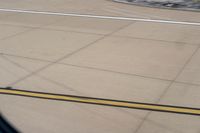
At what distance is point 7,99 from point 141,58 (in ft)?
12.0

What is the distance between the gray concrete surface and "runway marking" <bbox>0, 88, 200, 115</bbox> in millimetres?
146

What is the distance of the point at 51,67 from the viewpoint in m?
8.09

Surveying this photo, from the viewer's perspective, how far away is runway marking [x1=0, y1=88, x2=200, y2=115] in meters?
5.94

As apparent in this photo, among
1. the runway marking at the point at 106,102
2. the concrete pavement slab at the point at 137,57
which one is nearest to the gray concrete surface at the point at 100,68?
the concrete pavement slab at the point at 137,57

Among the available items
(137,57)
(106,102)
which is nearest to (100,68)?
(137,57)

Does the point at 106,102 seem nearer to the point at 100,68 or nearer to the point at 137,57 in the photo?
the point at 100,68

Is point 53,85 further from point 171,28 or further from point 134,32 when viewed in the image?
point 171,28

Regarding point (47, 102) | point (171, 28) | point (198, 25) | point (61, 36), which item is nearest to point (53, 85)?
point (47, 102)

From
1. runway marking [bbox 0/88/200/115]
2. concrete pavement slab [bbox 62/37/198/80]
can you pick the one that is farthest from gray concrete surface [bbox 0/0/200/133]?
runway marking [bbox 0/88/200/115]

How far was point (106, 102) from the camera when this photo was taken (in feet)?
20.6

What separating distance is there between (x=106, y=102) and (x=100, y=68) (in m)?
1.80

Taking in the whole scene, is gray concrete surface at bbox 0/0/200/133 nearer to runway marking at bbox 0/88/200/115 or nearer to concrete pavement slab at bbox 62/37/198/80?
Result: concrete pavement slab at bbox 62/37/198/80

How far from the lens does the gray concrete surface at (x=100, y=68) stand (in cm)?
568

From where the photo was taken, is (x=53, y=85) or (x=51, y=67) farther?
(x=51, y=67)
